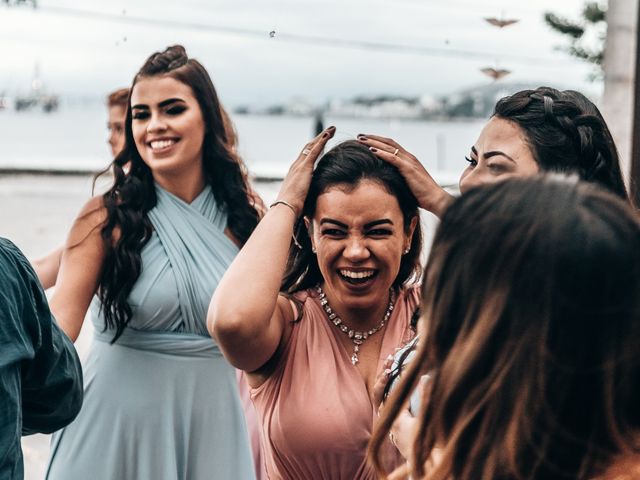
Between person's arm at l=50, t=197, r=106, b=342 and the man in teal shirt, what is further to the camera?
person's arm at l=50, t=197, r=106, b=342

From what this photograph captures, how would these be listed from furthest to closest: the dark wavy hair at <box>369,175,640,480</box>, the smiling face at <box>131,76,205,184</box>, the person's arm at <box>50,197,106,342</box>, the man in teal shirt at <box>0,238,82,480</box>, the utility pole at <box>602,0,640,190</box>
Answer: the utility pole at <box>602,0,640,190</box>, the smiling face at <box>131,76,205,184</box>, the person's arm at <box>50,197,106,342</box>, the man in teal shirt at <box>0,238,82,480</box>, the dark wavy hair at <box>369,175,640,480</box>

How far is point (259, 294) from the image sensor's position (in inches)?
74.4

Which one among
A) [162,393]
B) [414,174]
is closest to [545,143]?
[414,174]

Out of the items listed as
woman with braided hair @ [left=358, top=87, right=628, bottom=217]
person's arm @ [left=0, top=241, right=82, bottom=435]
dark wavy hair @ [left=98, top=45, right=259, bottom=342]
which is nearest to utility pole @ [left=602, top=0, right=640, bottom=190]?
dark wavy hair @ [left=98, top=45, right=259, bottom=342]

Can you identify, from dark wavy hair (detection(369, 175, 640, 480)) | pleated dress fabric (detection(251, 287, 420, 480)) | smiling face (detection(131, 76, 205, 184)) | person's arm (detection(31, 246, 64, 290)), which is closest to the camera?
dark wavy hair (detection(369, 175, 640, 480))

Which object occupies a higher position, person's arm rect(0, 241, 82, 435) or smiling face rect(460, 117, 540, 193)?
smiling face rect(460, 117, 540, 193)

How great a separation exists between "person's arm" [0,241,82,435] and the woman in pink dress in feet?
1.04

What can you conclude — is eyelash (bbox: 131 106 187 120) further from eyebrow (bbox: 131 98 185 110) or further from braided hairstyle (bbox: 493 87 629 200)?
braided hairstyle (bbox: 493 87 629 200)

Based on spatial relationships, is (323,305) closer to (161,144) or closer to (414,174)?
(414,174)

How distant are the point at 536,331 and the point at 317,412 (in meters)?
0.88

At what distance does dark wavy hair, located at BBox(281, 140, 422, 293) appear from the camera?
2.05 meters

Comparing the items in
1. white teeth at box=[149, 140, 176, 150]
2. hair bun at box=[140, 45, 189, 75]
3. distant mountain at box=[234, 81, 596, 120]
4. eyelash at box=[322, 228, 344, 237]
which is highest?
hair bun at box=[140, 45, 189, 75]

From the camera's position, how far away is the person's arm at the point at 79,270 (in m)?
2.70

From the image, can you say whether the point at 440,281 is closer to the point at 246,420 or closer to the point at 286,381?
the point at 286,381
